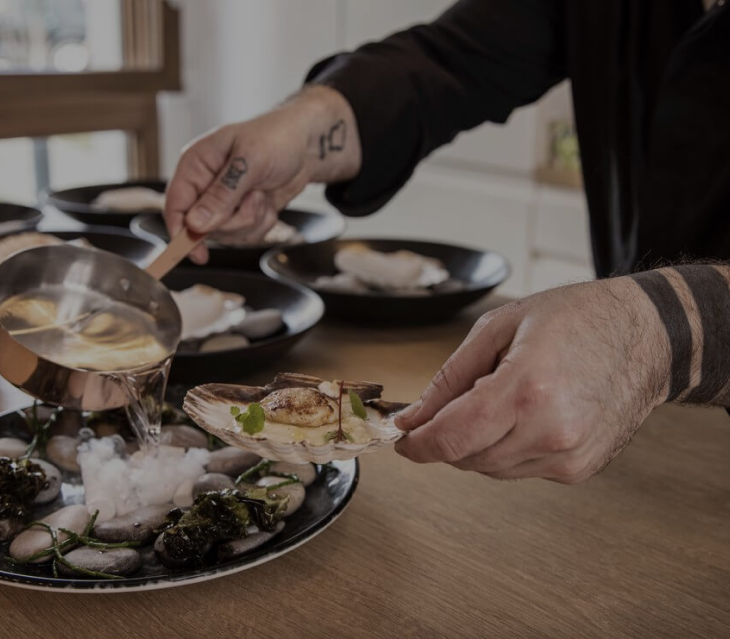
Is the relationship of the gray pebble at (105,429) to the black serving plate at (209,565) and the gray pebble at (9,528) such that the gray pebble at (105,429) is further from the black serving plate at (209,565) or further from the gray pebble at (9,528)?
the gray pebble at (9,528)

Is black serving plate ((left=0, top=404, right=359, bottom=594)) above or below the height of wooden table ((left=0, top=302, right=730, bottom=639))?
above

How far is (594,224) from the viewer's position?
62.0 inches

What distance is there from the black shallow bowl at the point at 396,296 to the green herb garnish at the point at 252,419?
1.98 ft

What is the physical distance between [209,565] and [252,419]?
12 cm

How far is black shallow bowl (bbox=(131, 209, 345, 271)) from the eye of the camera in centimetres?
157

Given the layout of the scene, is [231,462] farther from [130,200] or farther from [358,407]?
[130,200]

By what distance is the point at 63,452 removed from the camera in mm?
906

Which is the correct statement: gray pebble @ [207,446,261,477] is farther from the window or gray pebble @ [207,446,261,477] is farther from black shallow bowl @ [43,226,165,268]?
the window

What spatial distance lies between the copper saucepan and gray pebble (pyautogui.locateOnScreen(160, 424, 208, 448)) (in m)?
0.06

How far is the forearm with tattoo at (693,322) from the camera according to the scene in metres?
0.76

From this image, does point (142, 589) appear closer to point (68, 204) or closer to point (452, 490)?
point (452, 490)

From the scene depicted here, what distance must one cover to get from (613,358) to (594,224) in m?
0.92

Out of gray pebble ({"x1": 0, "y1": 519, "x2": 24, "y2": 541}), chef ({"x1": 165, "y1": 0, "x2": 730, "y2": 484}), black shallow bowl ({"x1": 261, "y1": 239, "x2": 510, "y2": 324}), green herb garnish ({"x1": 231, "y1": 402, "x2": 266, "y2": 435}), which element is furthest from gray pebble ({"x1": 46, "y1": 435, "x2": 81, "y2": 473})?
black shallow bowl ({"x1": 261, "y1": 239, "x2": 510, "y2": 324})

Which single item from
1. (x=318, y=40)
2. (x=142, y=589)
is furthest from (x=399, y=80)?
(x=318, y=40)
